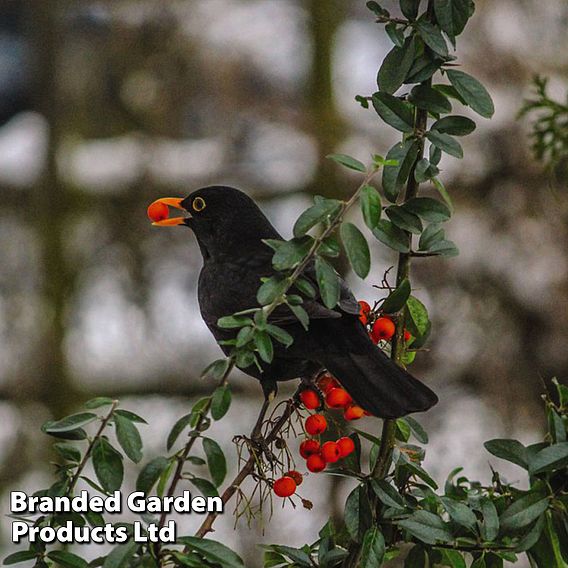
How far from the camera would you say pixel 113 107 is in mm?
3748

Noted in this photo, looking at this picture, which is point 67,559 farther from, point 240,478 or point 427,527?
point 427,527

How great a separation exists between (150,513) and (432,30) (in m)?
0.52

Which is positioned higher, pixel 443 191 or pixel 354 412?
pixel 443 191

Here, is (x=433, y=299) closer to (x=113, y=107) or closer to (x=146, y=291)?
(x=146, y=291)

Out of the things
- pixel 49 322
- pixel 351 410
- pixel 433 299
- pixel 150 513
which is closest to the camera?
pixel 150 513

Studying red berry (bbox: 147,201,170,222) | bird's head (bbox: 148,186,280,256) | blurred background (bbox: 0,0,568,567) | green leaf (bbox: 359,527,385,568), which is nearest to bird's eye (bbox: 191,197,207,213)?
bird's head (bbox: 148,186,280,256)

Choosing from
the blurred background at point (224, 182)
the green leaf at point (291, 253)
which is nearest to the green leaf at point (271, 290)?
the green leaf at point (291, 253)

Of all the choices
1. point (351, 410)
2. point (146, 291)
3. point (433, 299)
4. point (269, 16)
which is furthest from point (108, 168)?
point (351, 410)

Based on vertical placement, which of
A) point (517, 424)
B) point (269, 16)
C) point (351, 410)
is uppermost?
point (269, 16)

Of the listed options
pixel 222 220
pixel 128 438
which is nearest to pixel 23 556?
pixel 128 438

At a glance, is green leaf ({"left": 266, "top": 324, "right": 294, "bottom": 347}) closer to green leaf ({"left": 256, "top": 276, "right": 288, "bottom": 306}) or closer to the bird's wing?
green leaf ({"left": 256, "top": 276, "right": 288, "bottom": 306})

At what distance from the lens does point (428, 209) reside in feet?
3.04

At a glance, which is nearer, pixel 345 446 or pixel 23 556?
pixel 23 556

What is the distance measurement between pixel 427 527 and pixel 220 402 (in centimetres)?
25
